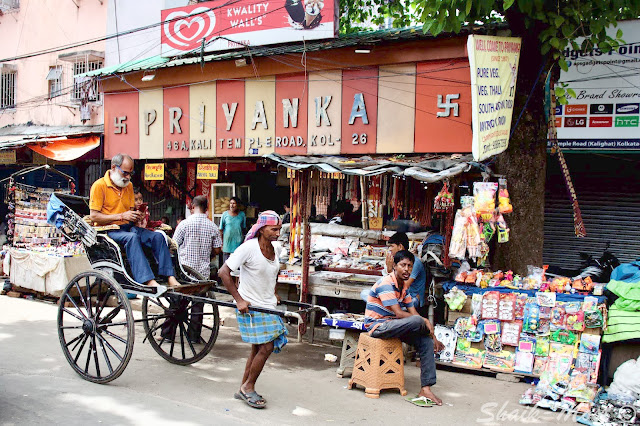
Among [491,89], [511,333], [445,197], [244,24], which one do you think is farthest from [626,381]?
[244,24]

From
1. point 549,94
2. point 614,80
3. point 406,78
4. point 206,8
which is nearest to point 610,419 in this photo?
point 549,94

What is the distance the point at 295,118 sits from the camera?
10.7m

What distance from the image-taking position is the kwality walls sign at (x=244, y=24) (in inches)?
408

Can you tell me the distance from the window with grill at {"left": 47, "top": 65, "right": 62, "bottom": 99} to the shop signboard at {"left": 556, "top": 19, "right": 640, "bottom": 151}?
46.4 feet

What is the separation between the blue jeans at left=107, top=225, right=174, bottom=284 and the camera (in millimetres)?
6031

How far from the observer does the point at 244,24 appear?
11.3 metres

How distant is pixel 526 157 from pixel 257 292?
12.9 ft

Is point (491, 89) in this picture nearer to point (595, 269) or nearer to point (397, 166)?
point (397, 166)

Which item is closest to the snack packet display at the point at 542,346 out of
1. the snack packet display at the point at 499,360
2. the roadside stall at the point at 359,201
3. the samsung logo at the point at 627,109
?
the snack packet display at the point at 499,360

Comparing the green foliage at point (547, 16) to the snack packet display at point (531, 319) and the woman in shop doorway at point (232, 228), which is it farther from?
the woman in shop doorway at point (232, 228)

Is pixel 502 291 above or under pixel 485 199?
under

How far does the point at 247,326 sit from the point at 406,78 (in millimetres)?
5672

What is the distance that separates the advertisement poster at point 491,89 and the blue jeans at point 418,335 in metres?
1.85

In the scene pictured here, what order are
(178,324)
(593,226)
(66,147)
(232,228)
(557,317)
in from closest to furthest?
(557,317)
(178,324)
(593,226)
(232,228)
(66,147)
